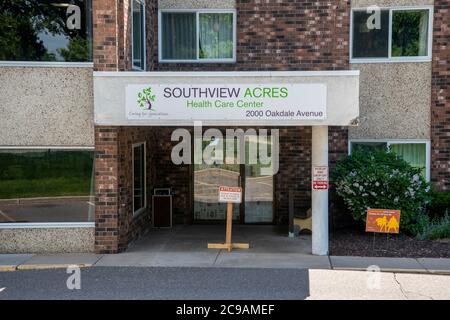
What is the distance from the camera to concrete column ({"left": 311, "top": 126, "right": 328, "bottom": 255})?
33.9 ft

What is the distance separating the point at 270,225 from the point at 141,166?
344cm

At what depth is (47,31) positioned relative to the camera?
1044cm

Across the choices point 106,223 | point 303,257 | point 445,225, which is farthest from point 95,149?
point 445,225

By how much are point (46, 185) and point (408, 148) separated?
316 inches

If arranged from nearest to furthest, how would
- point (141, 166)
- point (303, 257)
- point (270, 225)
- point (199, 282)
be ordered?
1. point (199, 282)
2. point (303, 257)
3. point (141, 166)
4. point (270, 225)

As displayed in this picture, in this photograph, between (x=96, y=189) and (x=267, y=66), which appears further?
(x=267, y=66)

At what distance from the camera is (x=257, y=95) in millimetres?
9797

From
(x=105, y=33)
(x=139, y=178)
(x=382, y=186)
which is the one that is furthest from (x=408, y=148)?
(x=105, y=33)

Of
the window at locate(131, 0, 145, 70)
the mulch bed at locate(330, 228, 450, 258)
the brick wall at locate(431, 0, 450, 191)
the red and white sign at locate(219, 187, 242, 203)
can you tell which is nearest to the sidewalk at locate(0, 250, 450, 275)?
the mulch bed at locate(330, 228, 450, 258)

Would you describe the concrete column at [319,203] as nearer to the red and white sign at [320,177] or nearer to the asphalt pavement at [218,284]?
the red and white sign at [320,177]

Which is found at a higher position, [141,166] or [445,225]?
[141,166]

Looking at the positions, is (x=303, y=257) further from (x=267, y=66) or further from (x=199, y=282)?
(x=267, y=66)

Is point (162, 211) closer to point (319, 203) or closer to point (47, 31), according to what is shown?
point (319, 203)

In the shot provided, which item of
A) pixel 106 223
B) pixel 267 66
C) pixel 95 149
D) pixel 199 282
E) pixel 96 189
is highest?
pixel 267 66
